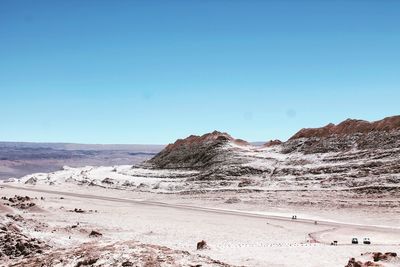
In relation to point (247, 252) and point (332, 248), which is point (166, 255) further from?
point (332, 248)

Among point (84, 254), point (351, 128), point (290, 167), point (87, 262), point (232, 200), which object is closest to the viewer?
point (87, 262)

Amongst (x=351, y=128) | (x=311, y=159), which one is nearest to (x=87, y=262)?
(x=311, y=159)

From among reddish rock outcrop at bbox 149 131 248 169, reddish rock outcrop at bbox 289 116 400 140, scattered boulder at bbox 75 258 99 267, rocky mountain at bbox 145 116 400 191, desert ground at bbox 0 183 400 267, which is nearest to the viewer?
scattered boulder at bbox 75 258 99 267

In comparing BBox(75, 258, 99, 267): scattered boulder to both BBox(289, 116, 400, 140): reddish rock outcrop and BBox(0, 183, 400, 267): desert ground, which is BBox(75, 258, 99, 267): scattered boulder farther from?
BBox(289, 116, 400, 140): reddish rock outcrop

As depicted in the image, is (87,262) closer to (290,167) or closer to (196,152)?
(290,167)

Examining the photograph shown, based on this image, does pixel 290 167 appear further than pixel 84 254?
Yes

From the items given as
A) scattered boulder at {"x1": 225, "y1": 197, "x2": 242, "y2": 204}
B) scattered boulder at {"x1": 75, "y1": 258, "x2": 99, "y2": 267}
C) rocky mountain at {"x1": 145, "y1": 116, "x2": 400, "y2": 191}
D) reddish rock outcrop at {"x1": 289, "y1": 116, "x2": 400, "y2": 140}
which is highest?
reddish rock outcrop at {"x1": 289, "y1": 116, "x2": 400, "y2": 140}

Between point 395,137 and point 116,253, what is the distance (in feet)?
192

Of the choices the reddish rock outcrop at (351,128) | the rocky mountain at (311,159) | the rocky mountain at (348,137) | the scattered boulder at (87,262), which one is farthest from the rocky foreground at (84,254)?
the reddish rock outcrop at (351,128)

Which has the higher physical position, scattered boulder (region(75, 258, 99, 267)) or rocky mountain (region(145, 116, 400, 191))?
rocky mountain (region(145, 116, 400, 191))

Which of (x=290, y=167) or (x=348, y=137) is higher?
(x=348, y=137)

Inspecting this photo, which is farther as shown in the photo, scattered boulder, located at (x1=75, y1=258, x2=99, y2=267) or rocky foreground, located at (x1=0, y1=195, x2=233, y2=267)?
scattered boulder, located at (x1=75, y1=258, x2=99, y2=267)

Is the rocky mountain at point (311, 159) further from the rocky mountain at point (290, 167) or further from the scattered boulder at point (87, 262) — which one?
the scattered boulder at point (87, 262)

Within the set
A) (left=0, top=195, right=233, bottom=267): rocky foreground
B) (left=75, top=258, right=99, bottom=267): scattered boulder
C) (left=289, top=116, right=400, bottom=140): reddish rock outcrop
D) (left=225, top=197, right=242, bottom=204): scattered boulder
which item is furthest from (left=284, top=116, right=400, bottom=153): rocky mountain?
(left=75, top=258, right=99, bottom=267): scattered boulder
